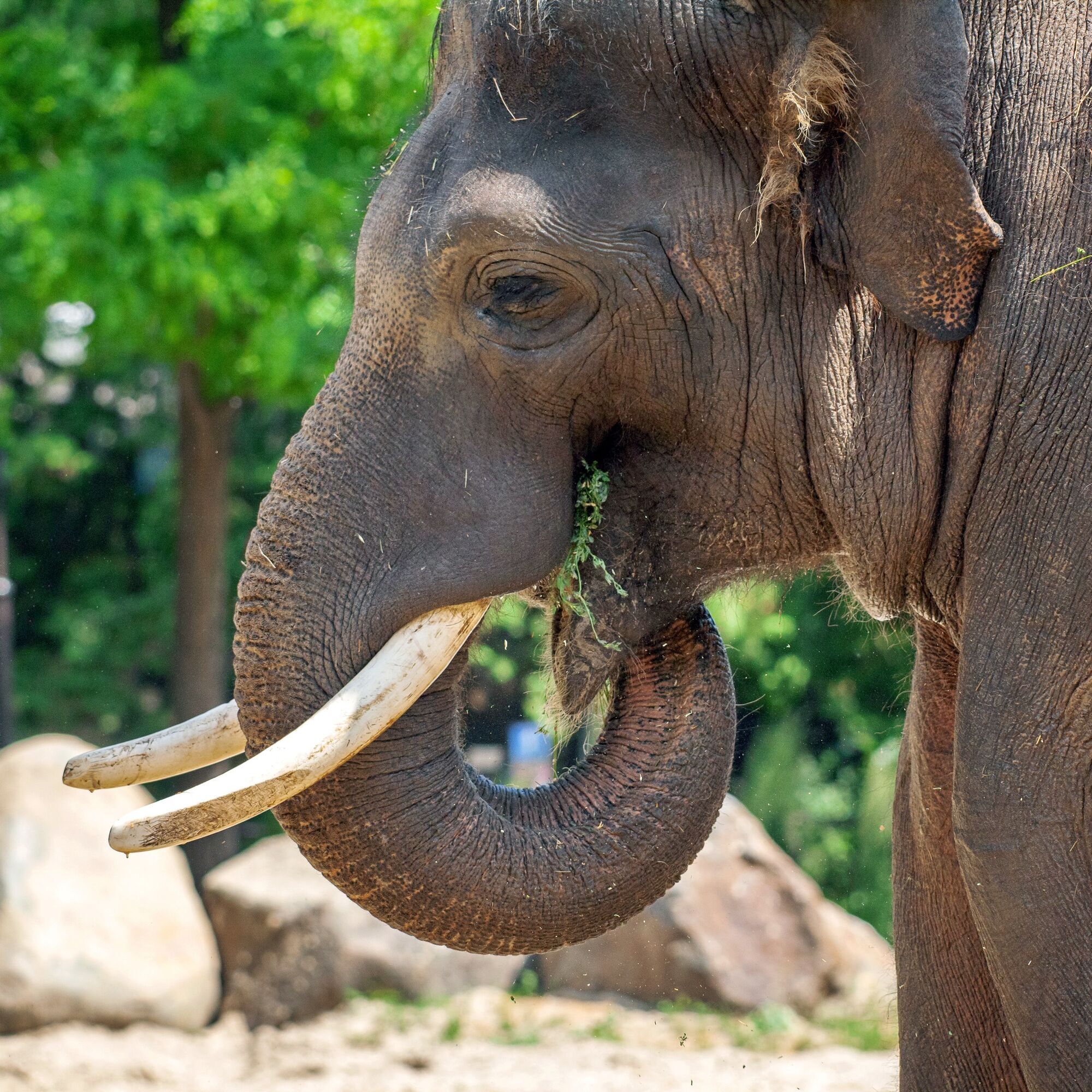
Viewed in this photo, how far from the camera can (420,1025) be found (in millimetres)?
7062

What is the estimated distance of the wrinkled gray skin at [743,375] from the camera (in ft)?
6.68

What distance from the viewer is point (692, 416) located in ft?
7.43

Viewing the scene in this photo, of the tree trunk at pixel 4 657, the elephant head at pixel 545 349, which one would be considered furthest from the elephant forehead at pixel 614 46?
the tree trunk at pixel 4 657

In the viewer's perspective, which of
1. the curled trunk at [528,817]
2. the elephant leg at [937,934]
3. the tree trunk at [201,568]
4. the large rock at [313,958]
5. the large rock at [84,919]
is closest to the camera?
the curled trunk at [528,817]

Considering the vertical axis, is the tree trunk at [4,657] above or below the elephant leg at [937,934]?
below

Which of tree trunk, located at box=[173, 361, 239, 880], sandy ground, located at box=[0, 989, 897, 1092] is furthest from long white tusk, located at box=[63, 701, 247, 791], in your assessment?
tree trunk, located at box=[173, 361, 239, 880]

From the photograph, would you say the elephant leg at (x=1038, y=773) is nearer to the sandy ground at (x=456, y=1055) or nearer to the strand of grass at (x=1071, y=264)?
the strand of grass at (x=1071, y=264)

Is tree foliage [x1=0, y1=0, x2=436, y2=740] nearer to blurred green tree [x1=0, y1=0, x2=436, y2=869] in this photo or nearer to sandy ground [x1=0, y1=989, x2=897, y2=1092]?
blurred green tree [x1=0, y1=0, x2=436, y2=869]

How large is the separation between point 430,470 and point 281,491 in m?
0.24

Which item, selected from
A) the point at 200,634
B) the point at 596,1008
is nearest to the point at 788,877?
the point at 596,1008

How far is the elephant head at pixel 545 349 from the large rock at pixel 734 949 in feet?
17.4

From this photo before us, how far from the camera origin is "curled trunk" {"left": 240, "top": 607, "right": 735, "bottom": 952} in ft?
7.20

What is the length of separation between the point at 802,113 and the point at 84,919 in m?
6.16

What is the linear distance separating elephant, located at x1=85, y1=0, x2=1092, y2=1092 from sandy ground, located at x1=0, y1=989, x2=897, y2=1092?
422 centimetres
